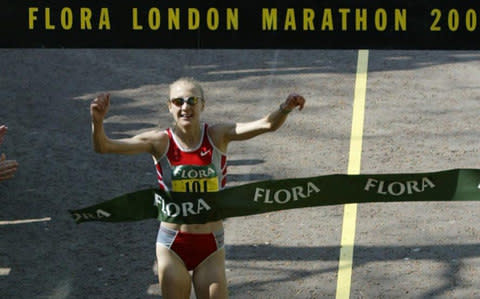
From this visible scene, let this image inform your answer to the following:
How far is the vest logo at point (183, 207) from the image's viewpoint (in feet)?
28.9

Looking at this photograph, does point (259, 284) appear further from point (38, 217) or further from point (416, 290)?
point (38, 217)

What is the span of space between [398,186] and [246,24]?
181cm

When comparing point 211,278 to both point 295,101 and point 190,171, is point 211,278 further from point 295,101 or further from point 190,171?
point 295,101

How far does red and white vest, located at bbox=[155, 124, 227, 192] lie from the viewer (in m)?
8.85

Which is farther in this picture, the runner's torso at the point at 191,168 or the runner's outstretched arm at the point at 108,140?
the runner's torso at the point at 191,168

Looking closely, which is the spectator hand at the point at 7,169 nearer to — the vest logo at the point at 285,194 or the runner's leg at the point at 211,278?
the runner's leg at the point at 211,278

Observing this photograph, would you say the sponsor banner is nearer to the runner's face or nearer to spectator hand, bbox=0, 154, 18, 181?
spectator hand, bbox=0, 154, 18, 181

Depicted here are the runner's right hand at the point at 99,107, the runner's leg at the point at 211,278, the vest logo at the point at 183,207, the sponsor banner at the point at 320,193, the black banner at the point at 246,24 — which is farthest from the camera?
the sponsor banner at the point at 320,193

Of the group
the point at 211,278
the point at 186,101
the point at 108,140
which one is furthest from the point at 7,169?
the point at 211,278

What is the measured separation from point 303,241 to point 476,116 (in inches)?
211

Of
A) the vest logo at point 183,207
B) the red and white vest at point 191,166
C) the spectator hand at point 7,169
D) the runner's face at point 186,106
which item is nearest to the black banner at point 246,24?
the runner's face at point 186,106

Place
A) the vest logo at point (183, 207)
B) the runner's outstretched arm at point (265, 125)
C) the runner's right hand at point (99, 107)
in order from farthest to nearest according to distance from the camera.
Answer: the vest logo at point (183, 207)
the runner's outstretched arm at point (265, 125)
the runner's right hand at point (99, 107)

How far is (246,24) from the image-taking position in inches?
358

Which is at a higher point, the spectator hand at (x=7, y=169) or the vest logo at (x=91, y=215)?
the spectator hand at (x=7, y=169)
